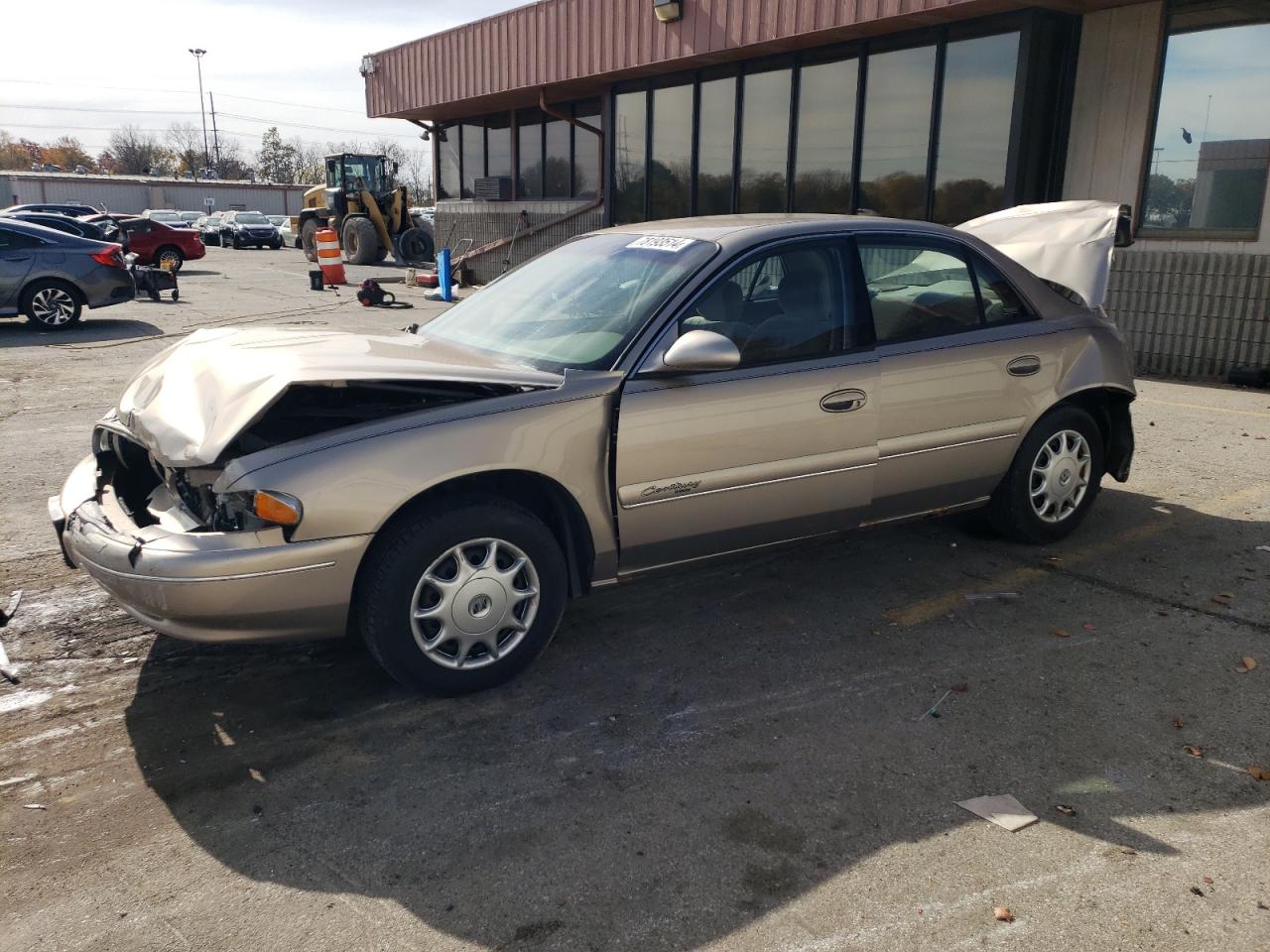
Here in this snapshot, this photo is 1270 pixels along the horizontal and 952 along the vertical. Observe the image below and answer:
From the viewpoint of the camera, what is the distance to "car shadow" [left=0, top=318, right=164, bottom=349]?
12609mm

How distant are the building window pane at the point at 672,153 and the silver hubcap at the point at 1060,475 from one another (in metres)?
11.8

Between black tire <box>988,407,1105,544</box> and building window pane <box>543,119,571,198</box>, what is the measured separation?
16.4 meters

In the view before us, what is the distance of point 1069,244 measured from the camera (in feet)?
17.1

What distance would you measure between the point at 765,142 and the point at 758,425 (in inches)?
460

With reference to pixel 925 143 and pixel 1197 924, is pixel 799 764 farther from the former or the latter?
pixel 925 143

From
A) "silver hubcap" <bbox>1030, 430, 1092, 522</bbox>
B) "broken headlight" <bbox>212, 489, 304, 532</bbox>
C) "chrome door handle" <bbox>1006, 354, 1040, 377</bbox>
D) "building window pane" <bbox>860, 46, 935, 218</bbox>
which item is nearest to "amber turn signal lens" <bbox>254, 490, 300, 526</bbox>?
"broken headlight" <bbox>212, 489, 304, 532</bbox>

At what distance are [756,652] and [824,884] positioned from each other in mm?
1408

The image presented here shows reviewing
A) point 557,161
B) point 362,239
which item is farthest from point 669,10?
point 362,239

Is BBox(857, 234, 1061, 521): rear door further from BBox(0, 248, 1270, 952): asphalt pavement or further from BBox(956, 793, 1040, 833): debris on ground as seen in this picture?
BBox(956, 793, 1040, 833): debris on ground

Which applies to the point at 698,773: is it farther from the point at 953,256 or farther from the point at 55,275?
the point at 55,275

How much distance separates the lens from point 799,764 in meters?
3.20

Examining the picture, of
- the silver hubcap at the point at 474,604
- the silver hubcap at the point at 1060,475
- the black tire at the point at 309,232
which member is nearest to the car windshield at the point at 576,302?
the silver hubcap at the point at 474,604

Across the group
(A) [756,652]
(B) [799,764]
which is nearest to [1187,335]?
(A) [756,652]

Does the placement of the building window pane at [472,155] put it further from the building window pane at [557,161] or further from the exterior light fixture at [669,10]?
the exterior light fixture at [669,10]
